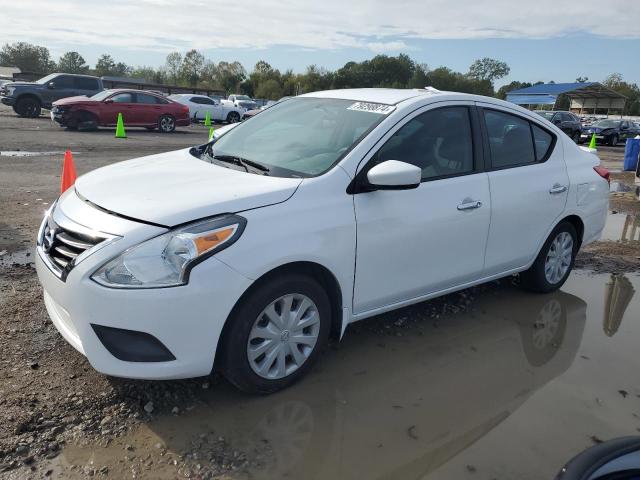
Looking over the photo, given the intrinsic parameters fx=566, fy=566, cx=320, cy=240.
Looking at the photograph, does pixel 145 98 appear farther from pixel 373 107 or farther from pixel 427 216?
pixel 427 216

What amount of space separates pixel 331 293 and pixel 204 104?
2742 cm

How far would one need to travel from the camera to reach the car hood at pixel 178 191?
295 centimetres

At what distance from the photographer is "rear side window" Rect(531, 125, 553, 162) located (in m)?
4.88

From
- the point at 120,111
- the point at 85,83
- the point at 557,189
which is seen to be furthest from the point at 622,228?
the point at 85,83

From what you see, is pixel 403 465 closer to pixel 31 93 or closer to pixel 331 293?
pixel 331 293

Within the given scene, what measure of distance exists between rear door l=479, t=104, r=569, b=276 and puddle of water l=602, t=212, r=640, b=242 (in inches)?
133

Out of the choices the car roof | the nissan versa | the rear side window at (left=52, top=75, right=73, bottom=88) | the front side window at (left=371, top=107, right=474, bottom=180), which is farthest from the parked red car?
the front side window at (left=371, top=107, right=474, bottom=180)

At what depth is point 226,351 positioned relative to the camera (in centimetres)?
301

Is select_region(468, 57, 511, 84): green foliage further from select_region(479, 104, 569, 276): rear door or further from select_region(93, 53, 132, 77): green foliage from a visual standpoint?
select_region(479, 104, 569, 276): rear door

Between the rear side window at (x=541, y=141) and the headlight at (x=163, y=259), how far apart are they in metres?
3.18

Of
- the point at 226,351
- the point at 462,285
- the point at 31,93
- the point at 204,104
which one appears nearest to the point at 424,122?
the point at 462,285

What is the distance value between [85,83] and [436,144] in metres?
22.1

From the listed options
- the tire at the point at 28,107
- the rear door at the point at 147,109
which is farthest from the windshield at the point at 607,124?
the tire at the point at 28,107

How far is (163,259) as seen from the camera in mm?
2795
